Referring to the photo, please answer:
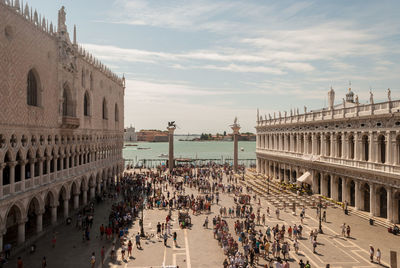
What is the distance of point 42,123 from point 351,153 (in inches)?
1134

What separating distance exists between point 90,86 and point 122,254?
78.0 feet

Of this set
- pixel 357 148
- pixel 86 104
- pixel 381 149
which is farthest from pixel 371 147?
pixel 86 104

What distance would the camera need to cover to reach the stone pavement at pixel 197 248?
19.7 m

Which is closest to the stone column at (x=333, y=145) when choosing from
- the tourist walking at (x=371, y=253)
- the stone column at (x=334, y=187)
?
the stone column at (x=334, y=187)

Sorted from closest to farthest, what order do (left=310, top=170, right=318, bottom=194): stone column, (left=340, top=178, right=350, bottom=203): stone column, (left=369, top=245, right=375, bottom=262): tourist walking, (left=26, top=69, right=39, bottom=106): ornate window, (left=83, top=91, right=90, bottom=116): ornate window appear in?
(left=369, top=245, right=375, bottom=262): tourist walking < (left=26, top=69, right=39, bottom=106): ornate window < (left=340, top=178, right=350, bottom=203): stone column < (left=83, top=91, right=90, bottom=116): ornate window < (left=310, top=170, right=318, bottom=194): stone column

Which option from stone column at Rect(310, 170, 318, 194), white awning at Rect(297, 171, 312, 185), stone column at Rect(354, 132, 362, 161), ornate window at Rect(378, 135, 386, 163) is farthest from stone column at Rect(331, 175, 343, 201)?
ornate window at Rect(378, 135, 386, 163)

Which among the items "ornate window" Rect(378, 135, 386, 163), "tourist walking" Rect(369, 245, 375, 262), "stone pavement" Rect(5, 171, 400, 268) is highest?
"ornate window" Rect(378, 135, 386, 163)

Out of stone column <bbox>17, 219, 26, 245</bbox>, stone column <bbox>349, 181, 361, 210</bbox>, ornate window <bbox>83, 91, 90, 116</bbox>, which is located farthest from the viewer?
ornate window <bbox>83, 91, 90, 116</bbox>

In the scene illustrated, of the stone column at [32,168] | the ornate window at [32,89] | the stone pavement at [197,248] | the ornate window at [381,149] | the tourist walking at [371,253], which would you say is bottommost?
the stone pavement at [197,248]

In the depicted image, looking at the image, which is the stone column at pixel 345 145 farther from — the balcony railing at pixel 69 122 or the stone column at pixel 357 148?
the balcony railing at pixel 69 122

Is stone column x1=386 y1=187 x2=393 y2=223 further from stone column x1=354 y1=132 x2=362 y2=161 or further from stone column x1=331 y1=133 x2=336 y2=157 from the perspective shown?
stone column x1=331 y1=133 x2=336 y2=157

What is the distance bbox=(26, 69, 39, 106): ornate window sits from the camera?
24.8 meters

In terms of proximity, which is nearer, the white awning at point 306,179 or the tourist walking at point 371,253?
the tourist walking at point 371,253

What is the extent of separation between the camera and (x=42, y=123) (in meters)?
25.8
